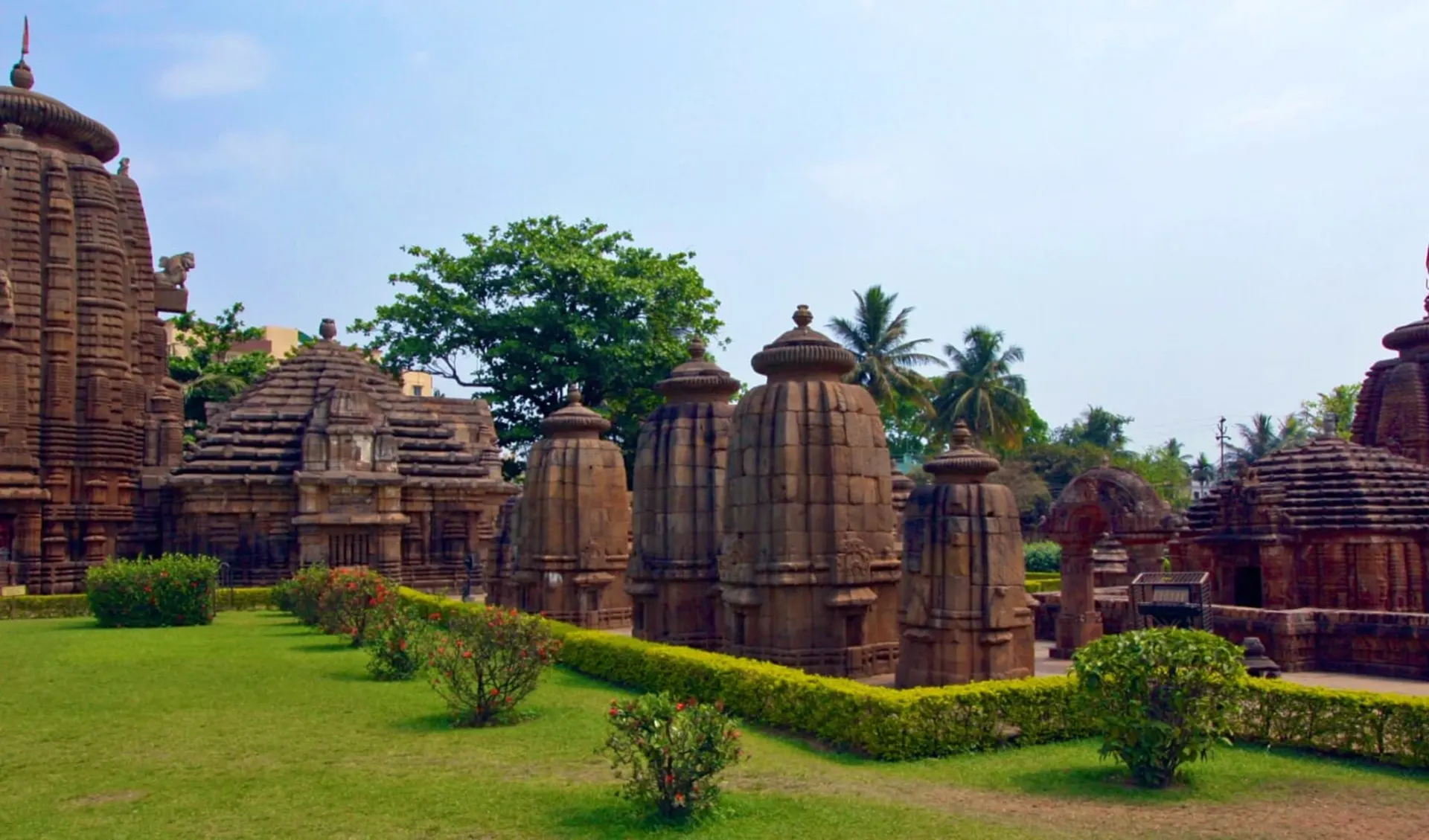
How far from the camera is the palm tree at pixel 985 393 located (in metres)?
47.1

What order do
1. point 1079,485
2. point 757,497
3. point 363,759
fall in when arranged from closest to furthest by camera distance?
1. point 363,759
2. point 757,497
3. point 1079,485

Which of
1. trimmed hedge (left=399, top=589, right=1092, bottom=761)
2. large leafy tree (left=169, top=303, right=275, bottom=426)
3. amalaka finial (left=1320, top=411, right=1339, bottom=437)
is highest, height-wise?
large leafy tree (left=169, top=303, right=275, bottom=426)

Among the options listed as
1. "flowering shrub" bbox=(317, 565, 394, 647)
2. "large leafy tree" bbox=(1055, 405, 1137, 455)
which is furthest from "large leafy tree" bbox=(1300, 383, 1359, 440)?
"flowering shrub" bbox=(317, 565, 394, 647)

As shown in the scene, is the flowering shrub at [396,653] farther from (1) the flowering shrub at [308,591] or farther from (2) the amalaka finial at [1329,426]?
(2) the amalaka finial at [1329,426]

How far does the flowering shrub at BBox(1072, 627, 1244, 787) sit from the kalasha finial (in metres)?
9.82

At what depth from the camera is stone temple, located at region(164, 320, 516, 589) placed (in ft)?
87.4

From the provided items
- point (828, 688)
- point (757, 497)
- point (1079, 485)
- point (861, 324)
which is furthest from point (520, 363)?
point (828, 688)

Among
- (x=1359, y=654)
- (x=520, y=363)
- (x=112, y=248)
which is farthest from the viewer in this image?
(x=520, y=363)

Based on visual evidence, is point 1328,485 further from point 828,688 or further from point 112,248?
point 112,248

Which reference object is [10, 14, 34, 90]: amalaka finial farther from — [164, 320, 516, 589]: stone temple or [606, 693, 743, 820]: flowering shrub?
[606, 693, 743, 820]: flowering shrub

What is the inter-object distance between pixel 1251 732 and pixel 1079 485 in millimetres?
9247

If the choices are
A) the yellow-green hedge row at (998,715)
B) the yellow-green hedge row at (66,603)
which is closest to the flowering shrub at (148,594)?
the yellow-green hedge row at (66,603)

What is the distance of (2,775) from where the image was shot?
31.9 feet

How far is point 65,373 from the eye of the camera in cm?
2877
